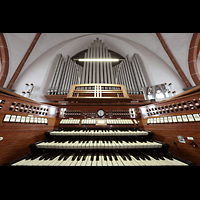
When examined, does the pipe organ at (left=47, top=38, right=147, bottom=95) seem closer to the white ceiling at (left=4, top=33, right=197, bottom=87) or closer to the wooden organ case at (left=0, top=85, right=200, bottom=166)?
the white ceiling at (left=4, top=33, right=197, bottom=87)

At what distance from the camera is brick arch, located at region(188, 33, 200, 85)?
10.7ft

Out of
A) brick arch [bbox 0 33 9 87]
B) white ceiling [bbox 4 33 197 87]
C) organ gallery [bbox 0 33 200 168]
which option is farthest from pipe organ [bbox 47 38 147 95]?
brick arch [bbox 0 33 9 87]

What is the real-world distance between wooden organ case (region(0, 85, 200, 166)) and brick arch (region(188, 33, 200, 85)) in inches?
148

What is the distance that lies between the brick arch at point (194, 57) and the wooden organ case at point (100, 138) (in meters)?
3.75

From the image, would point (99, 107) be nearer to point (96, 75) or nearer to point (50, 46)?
point (96, 75)

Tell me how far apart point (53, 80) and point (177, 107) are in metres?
4.21

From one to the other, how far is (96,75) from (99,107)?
8.78ft

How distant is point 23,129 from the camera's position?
121 cm

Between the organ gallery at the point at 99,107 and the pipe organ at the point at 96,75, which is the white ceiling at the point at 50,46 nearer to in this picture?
the organ gallery at the point at 99,107

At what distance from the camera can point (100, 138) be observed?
1345mm

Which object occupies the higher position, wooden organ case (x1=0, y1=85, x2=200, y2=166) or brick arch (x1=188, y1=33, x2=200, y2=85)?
brick arch (x1=188, y1=33, x2=200, y2=85)

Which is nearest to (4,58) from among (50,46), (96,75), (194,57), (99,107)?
(50,46)
